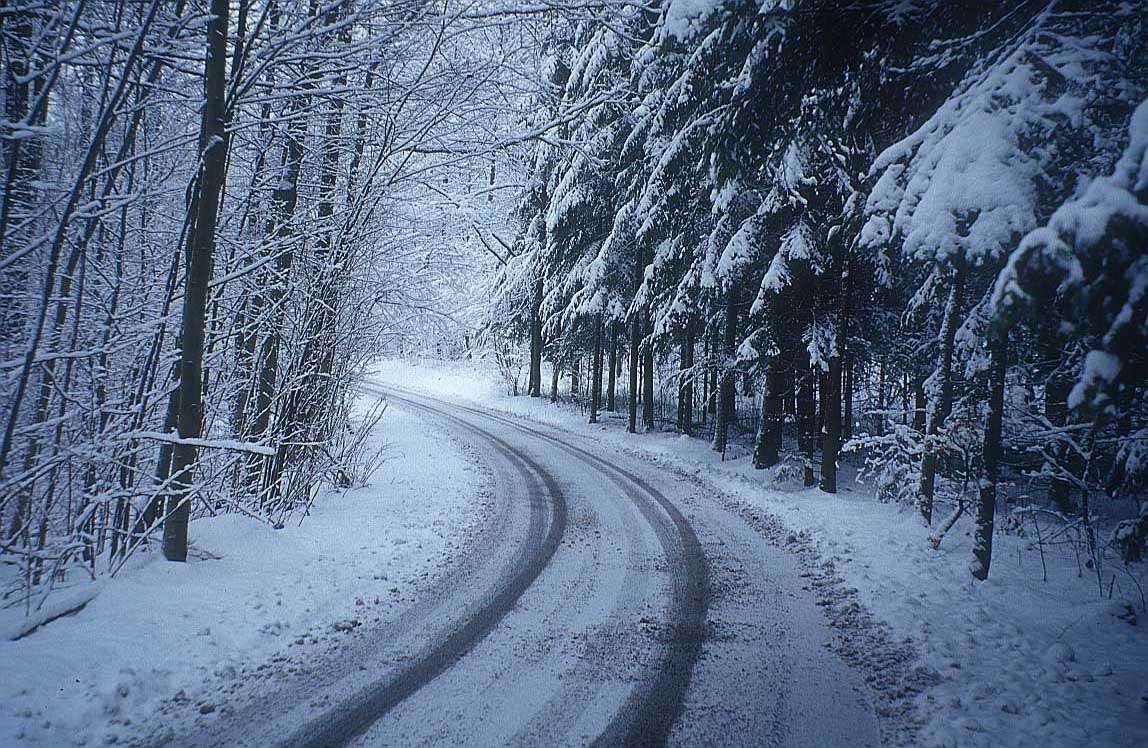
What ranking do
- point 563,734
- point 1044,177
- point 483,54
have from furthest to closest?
point 483,54 → point 1044,177 → point 563,734

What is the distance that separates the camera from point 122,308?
205 inches

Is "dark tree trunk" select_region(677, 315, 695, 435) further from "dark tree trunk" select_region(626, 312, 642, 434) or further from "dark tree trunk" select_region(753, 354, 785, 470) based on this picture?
"dark tree trunk" select_region(753, 354, 785, 470)

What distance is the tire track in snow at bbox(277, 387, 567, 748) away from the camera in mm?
3363

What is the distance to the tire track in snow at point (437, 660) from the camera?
3.36 m

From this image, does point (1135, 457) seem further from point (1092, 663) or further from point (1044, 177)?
point (1044, 177)

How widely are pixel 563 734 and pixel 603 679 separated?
2.33ft

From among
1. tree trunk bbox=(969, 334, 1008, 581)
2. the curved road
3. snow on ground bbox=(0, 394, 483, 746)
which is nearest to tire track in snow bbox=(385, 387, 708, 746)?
the curved road

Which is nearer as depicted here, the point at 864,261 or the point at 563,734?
the point at 563,734

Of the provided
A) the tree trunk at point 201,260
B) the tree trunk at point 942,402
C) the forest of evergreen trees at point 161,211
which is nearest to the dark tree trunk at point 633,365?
the tree trunk at point 942,402

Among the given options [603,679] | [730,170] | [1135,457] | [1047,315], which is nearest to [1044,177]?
[1047,315]

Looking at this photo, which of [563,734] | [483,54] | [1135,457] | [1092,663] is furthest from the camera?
[483,54]

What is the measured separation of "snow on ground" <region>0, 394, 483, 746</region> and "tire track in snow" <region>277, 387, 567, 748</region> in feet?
3.00

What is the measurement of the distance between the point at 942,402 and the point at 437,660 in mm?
8072

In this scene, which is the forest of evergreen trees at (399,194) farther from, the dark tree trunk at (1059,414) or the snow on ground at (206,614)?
the snow on ground at (206,614)
